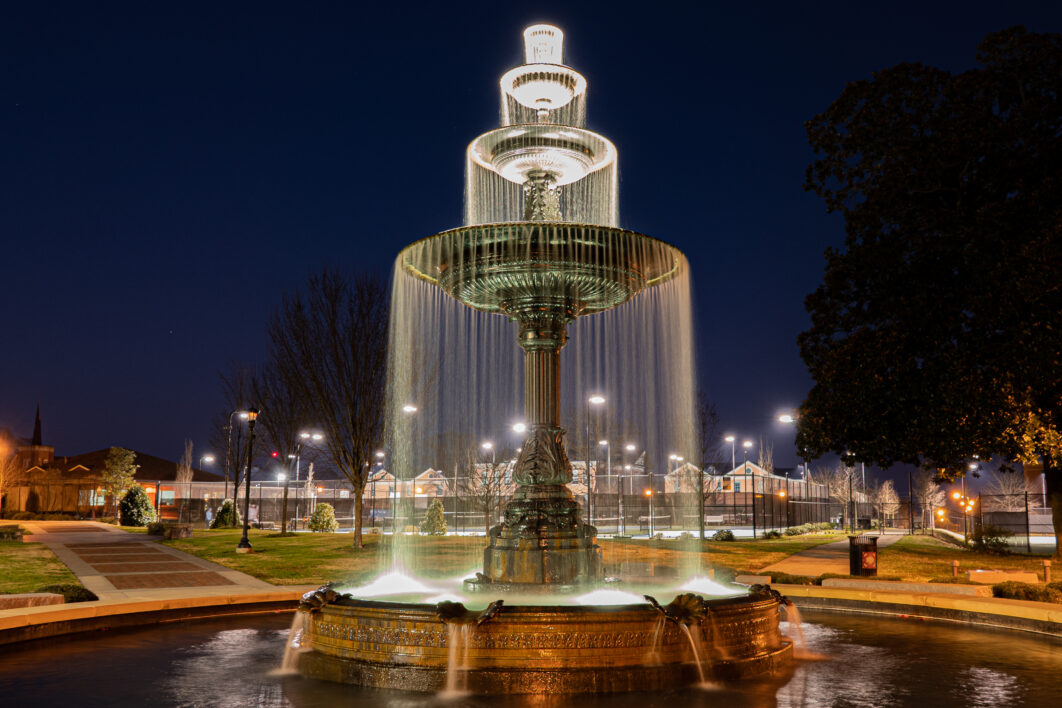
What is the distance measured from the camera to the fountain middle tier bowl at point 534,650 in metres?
7.23

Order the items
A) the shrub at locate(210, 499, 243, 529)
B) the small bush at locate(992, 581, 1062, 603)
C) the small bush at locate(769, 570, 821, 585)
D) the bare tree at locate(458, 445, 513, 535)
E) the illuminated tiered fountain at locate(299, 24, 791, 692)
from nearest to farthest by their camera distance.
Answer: the illuminated tiered fountain at locate(299, 24, 791, 692), the small bush at locate(992, 581, 1062, 603), the small bush at locate(769, 570, 821, 585), the bare tree at locate(458, 445, 513, 535), the shrub at locate(210, 499, 243, 529)

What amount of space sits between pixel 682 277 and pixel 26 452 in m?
77.5

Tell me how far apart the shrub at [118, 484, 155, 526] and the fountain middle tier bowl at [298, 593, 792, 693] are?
40.9 m

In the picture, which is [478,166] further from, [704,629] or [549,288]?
[704,629]

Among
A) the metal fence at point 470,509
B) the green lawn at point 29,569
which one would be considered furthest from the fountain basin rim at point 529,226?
the metal fence at point 470,509

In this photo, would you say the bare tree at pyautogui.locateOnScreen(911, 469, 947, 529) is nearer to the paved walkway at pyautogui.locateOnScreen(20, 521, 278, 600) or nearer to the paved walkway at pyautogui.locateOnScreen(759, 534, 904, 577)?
the paved walkway at pyautogui.locateOnScreen(759, 534, 904, 577)

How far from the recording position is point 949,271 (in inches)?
853

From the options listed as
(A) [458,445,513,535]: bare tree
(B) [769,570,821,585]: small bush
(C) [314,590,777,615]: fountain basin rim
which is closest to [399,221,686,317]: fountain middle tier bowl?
(C) [314,590,777,615]: fountain basin rim

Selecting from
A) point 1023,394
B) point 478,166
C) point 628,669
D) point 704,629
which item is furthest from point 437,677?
point 1023,394

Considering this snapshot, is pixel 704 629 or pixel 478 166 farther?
pixel 478 166

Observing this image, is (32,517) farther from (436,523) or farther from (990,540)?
(990,540)

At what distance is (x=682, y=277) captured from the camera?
11141mm

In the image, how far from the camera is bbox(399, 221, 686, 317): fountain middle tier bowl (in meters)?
9.52

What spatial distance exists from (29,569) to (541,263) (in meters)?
16.3
